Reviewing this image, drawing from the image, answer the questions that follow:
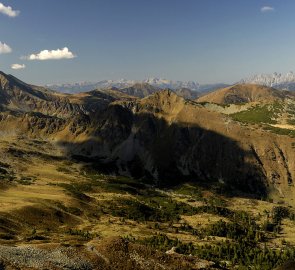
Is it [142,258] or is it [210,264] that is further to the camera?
[210,264]

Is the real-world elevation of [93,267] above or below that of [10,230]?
above

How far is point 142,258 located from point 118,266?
27.3ft

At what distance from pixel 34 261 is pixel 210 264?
52560mm

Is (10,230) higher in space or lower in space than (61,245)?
lower

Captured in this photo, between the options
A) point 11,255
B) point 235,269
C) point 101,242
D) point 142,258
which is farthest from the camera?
point 235,269

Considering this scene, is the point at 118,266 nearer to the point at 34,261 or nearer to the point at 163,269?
the point at 163,269

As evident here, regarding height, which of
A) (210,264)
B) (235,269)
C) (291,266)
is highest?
(291,266)

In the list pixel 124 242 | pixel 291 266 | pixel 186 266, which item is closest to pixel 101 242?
pixel 124 242

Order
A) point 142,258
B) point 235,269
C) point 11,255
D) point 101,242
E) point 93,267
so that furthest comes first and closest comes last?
point 235,269, point 101,242, point 142,258, point 93,267, point 11,255

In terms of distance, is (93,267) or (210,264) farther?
(210,264)

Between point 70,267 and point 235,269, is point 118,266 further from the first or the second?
point 235,269

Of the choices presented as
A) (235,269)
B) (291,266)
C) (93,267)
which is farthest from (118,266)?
(235,269)

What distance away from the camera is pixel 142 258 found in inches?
4530

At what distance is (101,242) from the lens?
123 metres
